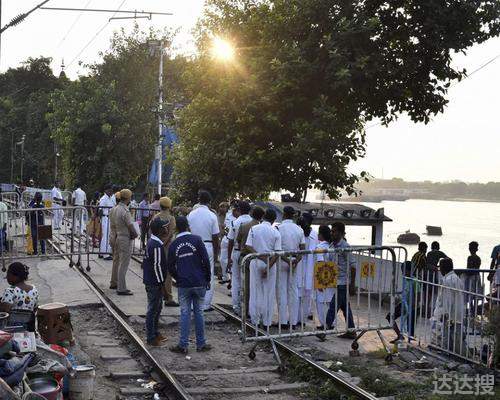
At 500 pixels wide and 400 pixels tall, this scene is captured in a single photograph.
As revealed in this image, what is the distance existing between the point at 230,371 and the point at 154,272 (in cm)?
171

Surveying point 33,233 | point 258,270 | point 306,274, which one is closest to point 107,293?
point 258,270

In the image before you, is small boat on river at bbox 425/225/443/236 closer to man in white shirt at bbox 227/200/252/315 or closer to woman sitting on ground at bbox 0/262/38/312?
man in white shirt at bbox 227/200/252/315

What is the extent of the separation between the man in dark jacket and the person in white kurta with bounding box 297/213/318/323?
6.35 feet

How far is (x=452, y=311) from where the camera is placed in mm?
8922

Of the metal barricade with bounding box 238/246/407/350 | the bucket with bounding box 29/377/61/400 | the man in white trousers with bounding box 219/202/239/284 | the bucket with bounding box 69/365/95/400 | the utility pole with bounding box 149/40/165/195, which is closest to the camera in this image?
the bucket with bounding box 29/377/61/400

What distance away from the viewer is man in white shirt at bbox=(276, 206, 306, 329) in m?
9.23

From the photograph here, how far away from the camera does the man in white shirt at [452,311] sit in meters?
8.66

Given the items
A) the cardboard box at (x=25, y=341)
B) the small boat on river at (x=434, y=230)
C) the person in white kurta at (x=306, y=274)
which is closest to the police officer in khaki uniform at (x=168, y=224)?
the person in white kurta at (x=306, y=274)

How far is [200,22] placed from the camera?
2066 cm

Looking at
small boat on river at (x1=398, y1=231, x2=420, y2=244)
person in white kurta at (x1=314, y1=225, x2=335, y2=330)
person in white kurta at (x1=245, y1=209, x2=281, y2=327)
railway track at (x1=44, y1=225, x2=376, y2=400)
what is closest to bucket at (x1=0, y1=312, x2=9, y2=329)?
railway track at (x1=44, y1=225, x2=376, y2=400)

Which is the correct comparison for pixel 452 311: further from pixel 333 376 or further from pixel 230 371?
pixel 230 371

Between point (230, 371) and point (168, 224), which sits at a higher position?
point (168, 224)

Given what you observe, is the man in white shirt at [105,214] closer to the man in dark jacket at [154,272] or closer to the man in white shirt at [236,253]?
the man in white shirt at [236,253]

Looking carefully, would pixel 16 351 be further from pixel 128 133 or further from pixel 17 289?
pixel 128 133
